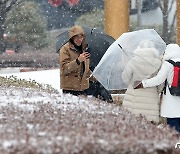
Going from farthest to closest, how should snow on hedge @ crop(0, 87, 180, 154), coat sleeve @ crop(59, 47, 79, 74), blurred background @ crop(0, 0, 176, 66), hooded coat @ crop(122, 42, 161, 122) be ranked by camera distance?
blurred background @ crop(0, 0, 176, 66) → coat sleeve @ crop(59, 47, 79, 74) → hooded coat @ crop(122, 42, 161, 122) → snow on hedge @ crop(0, 87, 180, 154)

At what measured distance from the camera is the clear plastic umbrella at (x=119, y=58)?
26.6 feet

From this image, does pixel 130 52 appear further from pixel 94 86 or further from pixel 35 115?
pixel 35 115

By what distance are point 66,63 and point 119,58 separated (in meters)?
0.66

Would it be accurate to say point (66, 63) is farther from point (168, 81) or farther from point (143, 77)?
point (168, 81)

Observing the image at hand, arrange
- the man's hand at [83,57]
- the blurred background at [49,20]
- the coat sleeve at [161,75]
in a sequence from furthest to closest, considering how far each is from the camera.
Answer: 1. the blurred background at [49,20]
2. the man's hand at [83,57]
3. the coat sleeve at [161,75]

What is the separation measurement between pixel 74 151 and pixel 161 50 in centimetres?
414

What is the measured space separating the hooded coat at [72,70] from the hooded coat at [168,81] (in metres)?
0.92

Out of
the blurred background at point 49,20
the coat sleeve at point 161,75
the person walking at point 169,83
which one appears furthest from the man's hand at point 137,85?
the blurred background at point 49,20

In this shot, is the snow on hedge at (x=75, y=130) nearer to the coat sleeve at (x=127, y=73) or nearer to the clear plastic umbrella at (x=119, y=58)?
the coat sleeve at (x=127, y=73)

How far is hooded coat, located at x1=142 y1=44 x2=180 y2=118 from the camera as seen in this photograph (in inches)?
296

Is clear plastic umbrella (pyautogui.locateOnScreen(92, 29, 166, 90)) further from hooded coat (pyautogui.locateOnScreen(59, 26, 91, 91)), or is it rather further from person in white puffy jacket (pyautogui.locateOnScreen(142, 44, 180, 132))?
person in white puffy jacket (pyautogui.locateOnScreen(142, 44, 180, 132))

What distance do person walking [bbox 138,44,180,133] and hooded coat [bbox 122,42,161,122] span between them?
0.36ft

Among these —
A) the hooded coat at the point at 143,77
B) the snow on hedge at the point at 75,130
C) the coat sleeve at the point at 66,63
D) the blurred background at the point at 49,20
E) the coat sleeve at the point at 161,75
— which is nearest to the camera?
the snow on hedge at the point at 75,130

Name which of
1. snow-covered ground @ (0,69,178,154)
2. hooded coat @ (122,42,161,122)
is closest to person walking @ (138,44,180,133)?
hooded coat @ (122,42,161,122)
